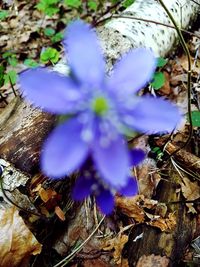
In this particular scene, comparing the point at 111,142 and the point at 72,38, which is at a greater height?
the point at 72,38

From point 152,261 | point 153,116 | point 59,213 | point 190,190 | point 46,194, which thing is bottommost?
point 152,261

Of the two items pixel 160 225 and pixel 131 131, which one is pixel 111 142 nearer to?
pixel 131 131

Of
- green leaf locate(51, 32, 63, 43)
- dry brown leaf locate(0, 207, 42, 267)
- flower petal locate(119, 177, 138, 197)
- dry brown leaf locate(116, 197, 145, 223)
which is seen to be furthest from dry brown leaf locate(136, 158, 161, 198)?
green leaf locate(51, 32, 63, 43)

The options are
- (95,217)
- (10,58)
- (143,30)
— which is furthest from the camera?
(10,58)

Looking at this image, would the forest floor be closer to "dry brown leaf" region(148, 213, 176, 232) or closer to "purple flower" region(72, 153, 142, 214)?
"dry brown leaf" region(148, 213, 176, 232)

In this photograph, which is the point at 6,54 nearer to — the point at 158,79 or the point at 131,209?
the point at 158,79

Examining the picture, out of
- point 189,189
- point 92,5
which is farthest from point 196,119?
point 92,5

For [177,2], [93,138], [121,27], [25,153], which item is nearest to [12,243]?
[25,153]
